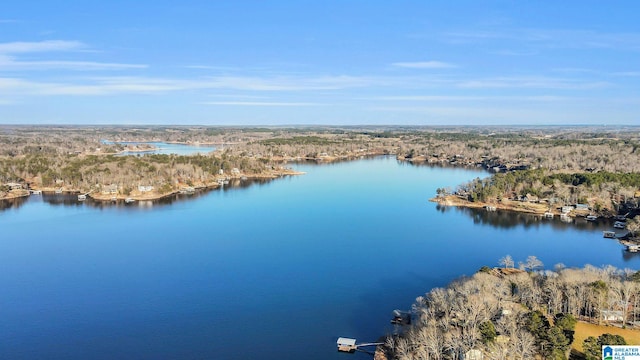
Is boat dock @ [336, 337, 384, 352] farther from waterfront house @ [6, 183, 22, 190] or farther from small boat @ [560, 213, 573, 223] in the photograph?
waterfront house @ [6, 183, 22, 190]

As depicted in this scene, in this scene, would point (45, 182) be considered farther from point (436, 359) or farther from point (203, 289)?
point (436, 359)

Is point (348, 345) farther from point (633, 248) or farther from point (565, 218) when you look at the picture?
point (565, 218)

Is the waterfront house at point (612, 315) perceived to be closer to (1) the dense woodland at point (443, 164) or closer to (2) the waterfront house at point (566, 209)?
(2) the waterfront house at point (566, 209)

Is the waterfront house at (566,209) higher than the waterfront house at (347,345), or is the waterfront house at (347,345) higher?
the waterfront house at (566,209)

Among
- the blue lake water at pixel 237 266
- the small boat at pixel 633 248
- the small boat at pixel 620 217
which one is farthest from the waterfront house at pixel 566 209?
the small boat at pixel 633 248

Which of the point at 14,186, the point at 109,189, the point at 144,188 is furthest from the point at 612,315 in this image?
the point at 14,186

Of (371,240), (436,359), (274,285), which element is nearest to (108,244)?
(274,285)
